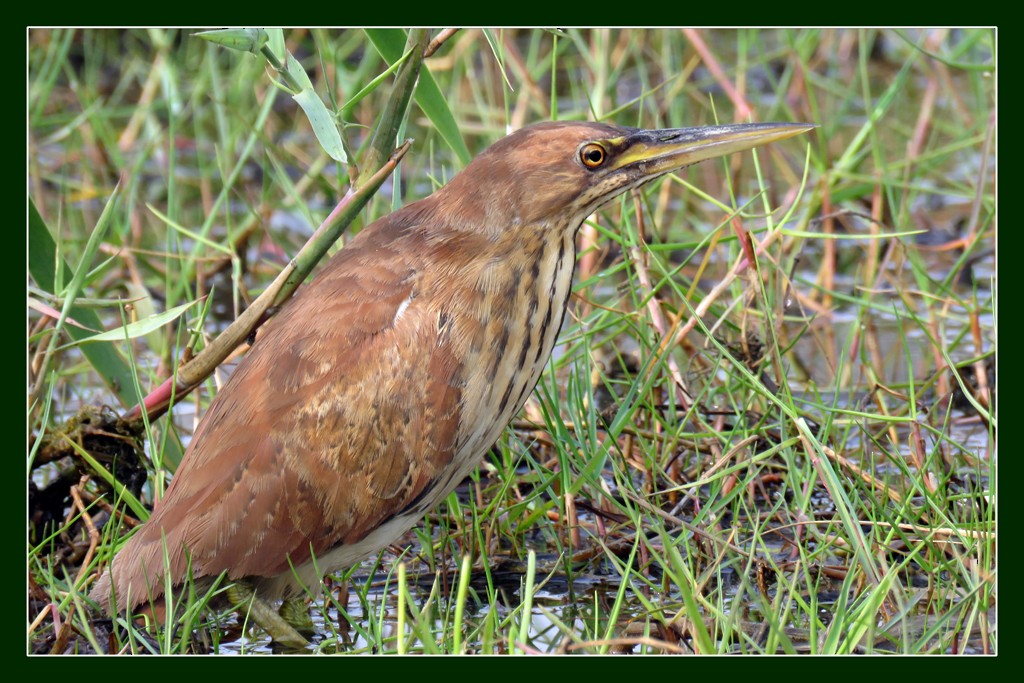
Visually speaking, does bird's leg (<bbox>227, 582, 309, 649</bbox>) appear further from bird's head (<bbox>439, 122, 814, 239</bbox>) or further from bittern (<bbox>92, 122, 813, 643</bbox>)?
bird's head (<bbox>439, 122, 814, 239</bbox>)

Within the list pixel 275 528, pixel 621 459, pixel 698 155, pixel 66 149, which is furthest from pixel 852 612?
pixel 66 149

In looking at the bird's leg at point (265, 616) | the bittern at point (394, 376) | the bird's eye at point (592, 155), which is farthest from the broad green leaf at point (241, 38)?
the bird's leg at point (265, 616)

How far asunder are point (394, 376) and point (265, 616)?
665 mm

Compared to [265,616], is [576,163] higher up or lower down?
higher up

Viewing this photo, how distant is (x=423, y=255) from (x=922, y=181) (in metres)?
3.67

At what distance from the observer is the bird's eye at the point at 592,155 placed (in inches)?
132

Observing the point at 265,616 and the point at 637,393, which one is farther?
the point at 637,393

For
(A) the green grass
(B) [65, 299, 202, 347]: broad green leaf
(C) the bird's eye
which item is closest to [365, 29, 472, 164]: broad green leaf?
(A) the green grass

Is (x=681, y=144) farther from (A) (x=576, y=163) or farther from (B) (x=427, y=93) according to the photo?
(B) (x=427, y=93)

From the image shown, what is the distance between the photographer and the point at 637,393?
13.1 ft

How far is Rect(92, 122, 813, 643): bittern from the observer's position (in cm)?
329

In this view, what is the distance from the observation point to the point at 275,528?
3.30 meters

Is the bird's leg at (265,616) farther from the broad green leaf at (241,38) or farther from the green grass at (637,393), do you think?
the broad green leaf at (241,38)

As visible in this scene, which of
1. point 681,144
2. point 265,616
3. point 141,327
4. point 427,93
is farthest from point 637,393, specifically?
point 141,327
